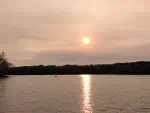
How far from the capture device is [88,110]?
5906 cm

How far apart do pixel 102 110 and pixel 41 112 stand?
37.1ft

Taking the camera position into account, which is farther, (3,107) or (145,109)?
(3,107)

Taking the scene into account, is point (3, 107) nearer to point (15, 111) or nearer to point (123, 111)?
point (15, 111)

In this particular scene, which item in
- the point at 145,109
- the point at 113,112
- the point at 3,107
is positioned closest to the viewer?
the point at 113,112

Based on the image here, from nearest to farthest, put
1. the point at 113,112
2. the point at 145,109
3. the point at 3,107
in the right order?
the point at 113,112 < the point at 145,109 < the point at 3,107

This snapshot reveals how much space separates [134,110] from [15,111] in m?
21.5

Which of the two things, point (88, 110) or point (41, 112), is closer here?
point (41, 112)

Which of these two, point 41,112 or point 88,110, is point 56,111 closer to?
point 41,112

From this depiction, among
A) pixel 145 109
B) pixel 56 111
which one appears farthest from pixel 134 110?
pixel 56 111

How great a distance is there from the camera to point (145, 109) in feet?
191

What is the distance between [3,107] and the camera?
62.5 m

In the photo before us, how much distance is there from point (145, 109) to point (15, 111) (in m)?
23.8

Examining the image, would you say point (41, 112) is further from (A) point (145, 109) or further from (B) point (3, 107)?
(A) point (145, 109)

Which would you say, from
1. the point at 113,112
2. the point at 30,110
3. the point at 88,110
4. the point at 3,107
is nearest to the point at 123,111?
the point at 113,112
